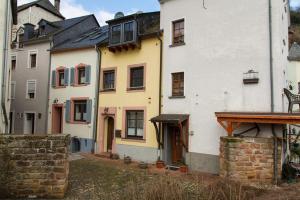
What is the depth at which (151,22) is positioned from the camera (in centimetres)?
1995

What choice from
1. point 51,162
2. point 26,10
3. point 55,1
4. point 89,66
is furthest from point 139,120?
point 55,1

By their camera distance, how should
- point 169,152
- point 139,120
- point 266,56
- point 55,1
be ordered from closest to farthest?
1. point 266,56
2. point 169,152
3. point 139,120
4. point 55,1

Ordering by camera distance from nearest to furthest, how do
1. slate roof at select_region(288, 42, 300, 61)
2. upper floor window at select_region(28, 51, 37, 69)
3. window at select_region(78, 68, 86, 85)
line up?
window at select_region(78, 68, 86, 85) < upper floor window at select_region(28, 51, 37, 69) < slate roof at select_region(288, 42, 300, 61)

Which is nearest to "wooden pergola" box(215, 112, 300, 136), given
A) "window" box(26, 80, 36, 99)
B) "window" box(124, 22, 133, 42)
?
"window" box(124, 22, 133, 42)

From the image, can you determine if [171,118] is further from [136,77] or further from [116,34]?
[116,34]

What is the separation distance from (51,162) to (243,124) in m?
8.00

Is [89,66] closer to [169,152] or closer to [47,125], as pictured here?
[47,125]

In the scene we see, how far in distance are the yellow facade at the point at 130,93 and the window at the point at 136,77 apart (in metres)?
0.29

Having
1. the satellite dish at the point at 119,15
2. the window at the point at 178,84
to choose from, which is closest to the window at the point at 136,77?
the window at the point at 178,84

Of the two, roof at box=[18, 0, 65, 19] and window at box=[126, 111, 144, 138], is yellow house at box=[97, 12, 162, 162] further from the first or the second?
roof at box=[18, 0, 65, 19]

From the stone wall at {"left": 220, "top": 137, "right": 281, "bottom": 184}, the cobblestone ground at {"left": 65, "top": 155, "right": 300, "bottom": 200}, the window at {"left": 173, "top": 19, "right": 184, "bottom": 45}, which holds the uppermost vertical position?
the window at {"left": 173, "top": 19, "right": 184, "bottom": 45}

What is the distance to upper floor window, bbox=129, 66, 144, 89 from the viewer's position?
18812mm

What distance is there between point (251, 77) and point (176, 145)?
5437 mm

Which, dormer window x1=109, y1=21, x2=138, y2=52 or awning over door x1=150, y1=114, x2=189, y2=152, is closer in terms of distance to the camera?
awning over door x1=150, y1=114, x2=189, y2=152
